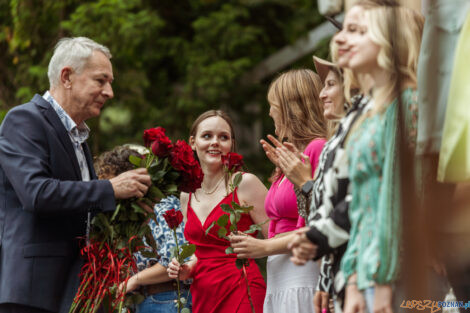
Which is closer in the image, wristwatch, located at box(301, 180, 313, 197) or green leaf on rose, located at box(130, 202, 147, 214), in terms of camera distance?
wristwatch, located at box(301, 180, 313, 197)

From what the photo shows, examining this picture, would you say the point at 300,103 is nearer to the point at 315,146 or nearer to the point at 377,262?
the point at 315,146

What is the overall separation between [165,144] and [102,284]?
671mm

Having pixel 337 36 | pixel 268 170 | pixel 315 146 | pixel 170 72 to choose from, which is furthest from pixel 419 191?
pixel 170 72

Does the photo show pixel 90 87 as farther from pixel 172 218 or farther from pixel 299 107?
pixel 299 107

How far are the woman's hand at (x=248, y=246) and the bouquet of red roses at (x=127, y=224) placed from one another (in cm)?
31

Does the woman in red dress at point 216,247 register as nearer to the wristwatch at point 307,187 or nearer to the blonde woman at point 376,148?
the wristwatch at point 307,187

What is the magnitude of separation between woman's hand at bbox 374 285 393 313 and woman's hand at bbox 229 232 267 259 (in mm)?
1211

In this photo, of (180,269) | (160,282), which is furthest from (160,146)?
(160,282)

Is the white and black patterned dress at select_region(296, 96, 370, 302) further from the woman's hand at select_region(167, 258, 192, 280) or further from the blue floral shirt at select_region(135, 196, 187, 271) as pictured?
the blue floral shirt at select_region(135, 196, 187, 271)

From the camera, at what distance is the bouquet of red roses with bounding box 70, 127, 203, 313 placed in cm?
298

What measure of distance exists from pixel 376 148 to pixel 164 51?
244 inches

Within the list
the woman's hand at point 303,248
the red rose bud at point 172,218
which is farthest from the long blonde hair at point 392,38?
the red rose bud at point 172,218

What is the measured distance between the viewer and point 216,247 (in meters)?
3.71

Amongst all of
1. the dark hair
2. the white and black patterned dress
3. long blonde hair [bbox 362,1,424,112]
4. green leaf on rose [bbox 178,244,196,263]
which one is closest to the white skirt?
green leaf on rose [bbox 178,244,196,263]
